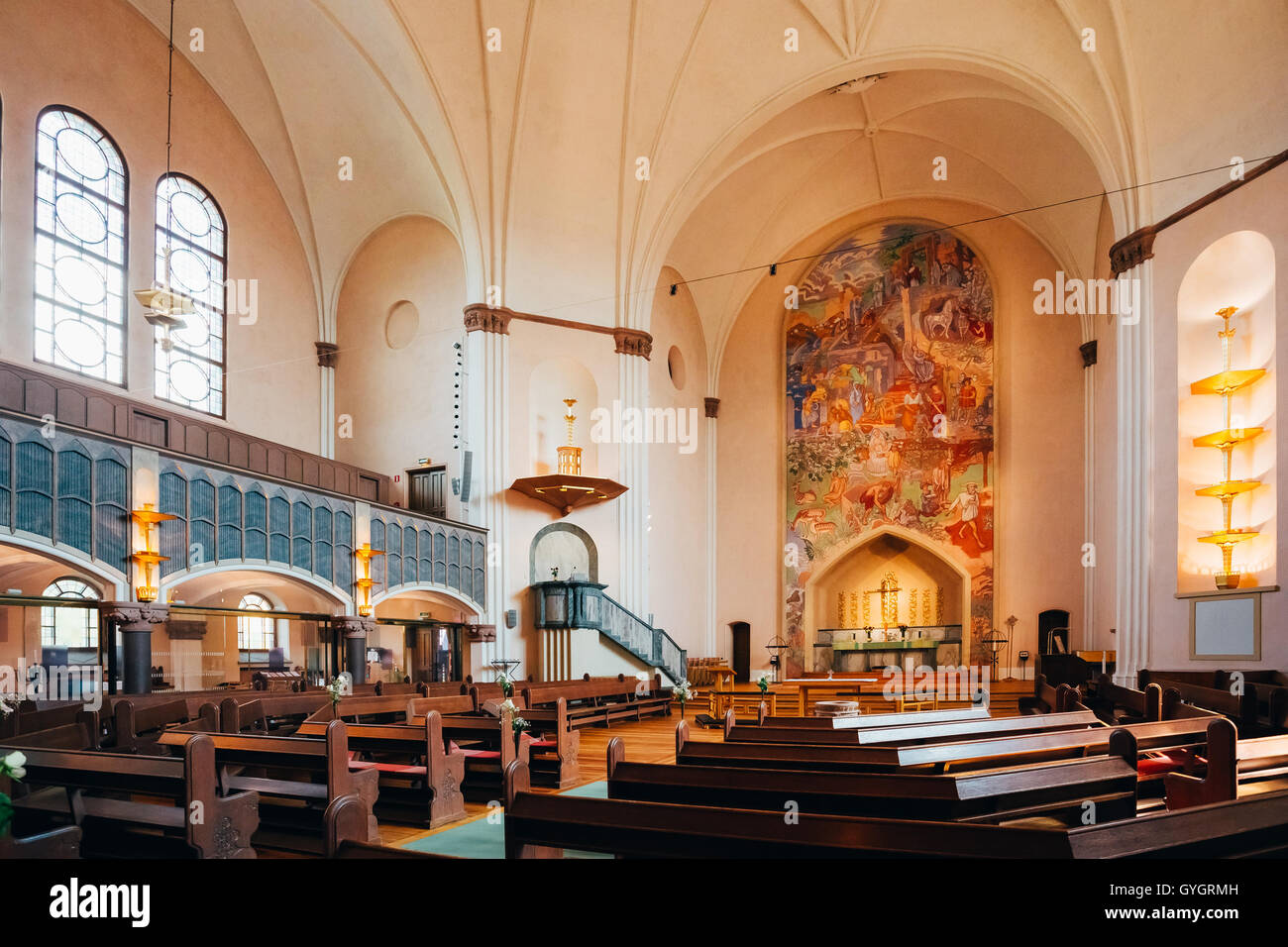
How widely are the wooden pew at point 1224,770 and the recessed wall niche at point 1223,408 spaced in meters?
8.64

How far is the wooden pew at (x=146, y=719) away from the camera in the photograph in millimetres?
6797

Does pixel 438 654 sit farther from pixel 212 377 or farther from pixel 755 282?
pixel 755 282

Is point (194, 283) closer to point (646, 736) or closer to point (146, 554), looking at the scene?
point (146, 554)

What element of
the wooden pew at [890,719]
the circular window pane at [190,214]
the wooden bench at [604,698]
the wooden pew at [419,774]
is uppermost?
the circular window pane at [190,214]

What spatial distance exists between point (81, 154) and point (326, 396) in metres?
6.36

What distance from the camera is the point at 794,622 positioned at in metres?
22.4

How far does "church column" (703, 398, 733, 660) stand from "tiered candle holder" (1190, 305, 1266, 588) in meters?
12.0

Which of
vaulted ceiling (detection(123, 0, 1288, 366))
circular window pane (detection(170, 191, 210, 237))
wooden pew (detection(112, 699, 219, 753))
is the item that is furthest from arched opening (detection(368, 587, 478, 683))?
wooden pew (detection(112, 699, 219, 753))

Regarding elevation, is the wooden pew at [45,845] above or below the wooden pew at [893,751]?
above

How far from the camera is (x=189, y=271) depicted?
16141 millimetres

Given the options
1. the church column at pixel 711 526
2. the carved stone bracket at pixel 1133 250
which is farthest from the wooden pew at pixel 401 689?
the carved stone bracket at pixel 1133 250

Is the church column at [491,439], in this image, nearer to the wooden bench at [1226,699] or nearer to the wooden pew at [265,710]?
the wooden pew at [265,710]
